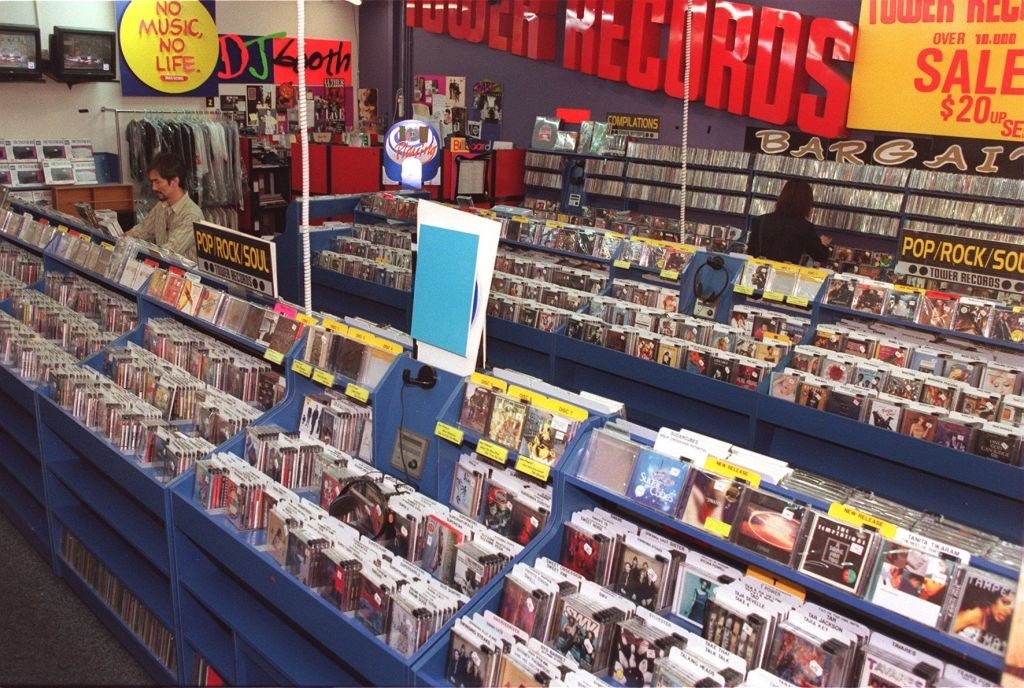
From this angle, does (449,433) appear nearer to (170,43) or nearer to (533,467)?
(533,467)

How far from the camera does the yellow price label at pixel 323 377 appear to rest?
3518 millimetres

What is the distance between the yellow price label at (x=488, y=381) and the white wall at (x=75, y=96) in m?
9.81

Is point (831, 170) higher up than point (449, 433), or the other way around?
point (831, 170)

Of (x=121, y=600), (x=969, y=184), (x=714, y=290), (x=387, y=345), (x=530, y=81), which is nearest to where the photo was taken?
(x=387, y=345)

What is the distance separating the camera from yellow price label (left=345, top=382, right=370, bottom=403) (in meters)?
3.38

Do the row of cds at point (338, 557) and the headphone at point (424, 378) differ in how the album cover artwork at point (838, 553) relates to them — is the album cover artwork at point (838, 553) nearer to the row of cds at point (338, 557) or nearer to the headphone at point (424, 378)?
the row of cds at point (338, 557)

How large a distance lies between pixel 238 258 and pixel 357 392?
135 cm

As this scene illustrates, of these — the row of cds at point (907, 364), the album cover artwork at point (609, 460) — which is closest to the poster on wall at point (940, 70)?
the row of cds at point (907, 364)

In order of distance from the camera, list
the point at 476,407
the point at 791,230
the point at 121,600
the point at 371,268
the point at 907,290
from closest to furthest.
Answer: the point at 476,407
the point at 121,600
the point at 907,290
the point at 791,230
the point at 371,268

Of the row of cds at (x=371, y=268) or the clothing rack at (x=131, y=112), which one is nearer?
the row of cds at (x=371, y=268)

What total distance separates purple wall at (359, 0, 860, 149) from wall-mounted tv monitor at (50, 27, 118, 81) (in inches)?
199

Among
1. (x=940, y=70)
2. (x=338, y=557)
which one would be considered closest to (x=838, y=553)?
(x=338, y=557)

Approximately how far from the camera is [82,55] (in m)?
11.2

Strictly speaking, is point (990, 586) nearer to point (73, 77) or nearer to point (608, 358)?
point (608, 358)
